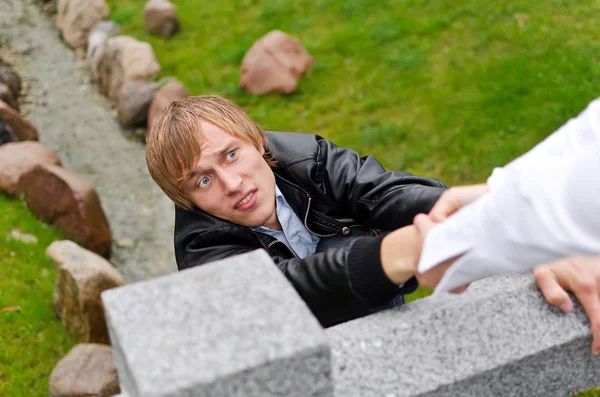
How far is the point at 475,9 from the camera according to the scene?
18.7 ft

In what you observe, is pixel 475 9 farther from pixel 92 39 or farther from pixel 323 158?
pixel 92 39

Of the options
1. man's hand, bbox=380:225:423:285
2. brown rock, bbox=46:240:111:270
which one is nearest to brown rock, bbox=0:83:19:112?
brown rock, bbox=46:240:111:270

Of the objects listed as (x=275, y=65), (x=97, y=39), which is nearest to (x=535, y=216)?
(x=275, y=65)

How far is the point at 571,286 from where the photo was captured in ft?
6.02

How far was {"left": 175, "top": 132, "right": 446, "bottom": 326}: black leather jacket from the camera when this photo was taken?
191 centimetres

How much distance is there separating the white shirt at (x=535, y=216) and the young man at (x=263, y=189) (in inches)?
23.8

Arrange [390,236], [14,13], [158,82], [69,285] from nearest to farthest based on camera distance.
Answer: [390,236]
[69,285]
[158,82]
[14,13]

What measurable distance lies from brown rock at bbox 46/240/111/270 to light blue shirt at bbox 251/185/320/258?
1.93m

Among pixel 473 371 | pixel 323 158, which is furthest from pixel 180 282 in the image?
pixel 323 158

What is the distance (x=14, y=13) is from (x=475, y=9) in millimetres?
6400

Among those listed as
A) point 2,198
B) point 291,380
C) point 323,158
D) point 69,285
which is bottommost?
point 2,198

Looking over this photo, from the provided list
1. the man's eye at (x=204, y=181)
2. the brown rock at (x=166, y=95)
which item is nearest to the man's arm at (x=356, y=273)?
the man's eye at (x=204, y=181)

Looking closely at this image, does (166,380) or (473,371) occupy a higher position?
(166,380)

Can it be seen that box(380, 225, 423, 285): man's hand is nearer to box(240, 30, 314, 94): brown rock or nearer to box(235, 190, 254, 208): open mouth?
box(235, 190, 254, 208): open mouth
